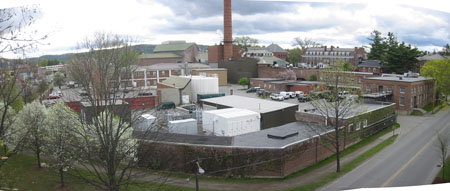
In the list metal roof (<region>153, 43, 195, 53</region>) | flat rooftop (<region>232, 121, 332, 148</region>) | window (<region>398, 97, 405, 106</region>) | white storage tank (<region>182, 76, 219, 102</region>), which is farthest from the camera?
metal roof (<region>153, 43, 195, 53</region>)

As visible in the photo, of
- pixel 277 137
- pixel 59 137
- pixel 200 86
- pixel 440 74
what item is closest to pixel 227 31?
pixel 200 86

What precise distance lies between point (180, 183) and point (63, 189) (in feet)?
17.2

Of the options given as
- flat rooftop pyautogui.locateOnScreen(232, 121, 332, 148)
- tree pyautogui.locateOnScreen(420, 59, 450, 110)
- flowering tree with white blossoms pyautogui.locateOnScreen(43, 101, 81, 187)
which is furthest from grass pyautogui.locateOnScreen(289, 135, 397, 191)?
tree pyautogui.locateOnScreen(420, 59, 450, 110)

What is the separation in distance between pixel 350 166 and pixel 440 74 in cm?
1829

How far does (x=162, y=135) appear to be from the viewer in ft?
53.3

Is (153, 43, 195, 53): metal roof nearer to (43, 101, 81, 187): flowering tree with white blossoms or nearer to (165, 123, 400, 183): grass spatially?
(165, 123, 400, 183): grass

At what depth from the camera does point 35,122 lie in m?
14.5

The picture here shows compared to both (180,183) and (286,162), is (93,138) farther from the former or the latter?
(286,162)

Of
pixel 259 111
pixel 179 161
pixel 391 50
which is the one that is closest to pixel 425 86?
pixel 391 50

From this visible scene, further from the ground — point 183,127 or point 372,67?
point 372,67

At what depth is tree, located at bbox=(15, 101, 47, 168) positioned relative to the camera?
15061 millimetres

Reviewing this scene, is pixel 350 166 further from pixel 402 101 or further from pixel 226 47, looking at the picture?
pixel 226 47

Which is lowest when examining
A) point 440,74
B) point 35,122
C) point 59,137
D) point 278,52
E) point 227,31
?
point 59,137

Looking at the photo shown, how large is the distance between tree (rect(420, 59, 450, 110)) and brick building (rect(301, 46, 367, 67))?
77.5 ft
